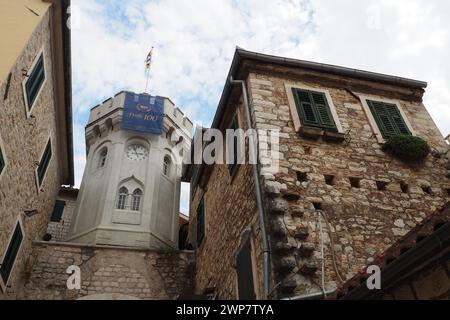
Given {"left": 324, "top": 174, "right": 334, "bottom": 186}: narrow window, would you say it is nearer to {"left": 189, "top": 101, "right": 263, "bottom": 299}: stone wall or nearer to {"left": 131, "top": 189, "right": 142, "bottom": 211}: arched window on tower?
{"left": 189, "top": 101, "right": 263, "bottom": 299}: stone wall

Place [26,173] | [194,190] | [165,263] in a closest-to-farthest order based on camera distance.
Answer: [26,173]
[165,263]
[194,190]

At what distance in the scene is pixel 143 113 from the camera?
634 inches

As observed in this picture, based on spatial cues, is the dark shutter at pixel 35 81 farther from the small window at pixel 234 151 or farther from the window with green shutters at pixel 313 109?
the window with green shutters at pixel 313 109

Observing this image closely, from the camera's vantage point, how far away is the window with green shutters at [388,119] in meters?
8.02

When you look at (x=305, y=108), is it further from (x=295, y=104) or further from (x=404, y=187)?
(x=404, y=187)

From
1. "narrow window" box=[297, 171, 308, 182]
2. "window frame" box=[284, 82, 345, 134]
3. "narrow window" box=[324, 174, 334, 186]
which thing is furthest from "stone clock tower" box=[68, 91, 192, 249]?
"narrow window" box=[324, 174, 334, 186]

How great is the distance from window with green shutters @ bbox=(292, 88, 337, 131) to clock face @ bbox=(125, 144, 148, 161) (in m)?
8.70

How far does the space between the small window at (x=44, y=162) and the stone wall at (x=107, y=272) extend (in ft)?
7.21

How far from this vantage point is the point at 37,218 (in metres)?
10.7

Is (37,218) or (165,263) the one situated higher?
(37,218)

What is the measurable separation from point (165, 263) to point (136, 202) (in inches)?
127

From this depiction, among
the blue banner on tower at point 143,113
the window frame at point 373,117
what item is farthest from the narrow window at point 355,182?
the blue banner on tower at point 143,113
